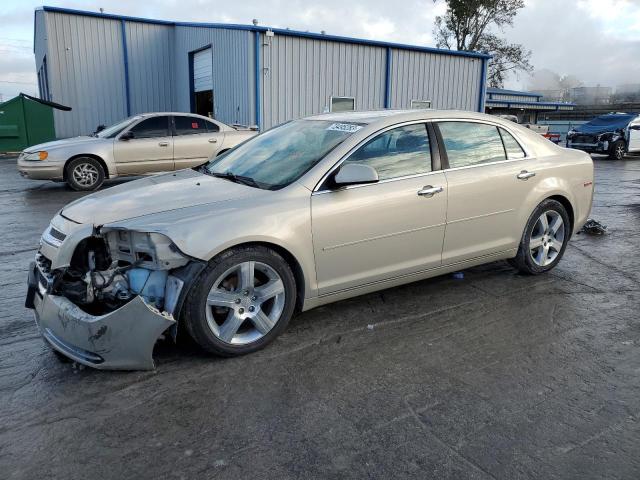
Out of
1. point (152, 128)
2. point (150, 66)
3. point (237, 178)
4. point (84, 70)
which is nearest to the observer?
point (237, 178)

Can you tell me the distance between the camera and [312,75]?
58.7 feet

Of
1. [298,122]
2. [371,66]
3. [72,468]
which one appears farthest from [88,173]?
[371,66]

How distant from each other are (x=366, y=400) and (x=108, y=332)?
153 cm

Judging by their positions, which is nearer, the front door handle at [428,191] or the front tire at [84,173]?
the front door handle at [428,191]

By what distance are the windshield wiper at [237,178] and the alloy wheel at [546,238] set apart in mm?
2718

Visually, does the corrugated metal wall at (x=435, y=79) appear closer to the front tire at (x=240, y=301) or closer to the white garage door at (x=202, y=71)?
the white garage door at (x=202, y=71)

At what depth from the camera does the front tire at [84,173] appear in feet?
35.2

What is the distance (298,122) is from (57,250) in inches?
90.9

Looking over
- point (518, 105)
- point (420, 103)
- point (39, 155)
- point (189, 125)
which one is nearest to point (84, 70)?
point (189, 125)

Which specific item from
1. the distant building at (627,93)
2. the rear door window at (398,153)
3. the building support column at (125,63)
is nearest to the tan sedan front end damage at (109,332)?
the rear door window at (398,153)

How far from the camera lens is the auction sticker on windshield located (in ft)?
14.0

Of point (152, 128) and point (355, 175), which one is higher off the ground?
point (152, 128)

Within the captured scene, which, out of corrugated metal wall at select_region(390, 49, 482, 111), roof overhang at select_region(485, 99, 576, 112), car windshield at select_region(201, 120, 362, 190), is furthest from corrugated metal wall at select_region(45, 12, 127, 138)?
roof overhang at select_region(485, 99, 576, 112)

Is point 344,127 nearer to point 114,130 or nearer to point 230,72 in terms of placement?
point 114,130
